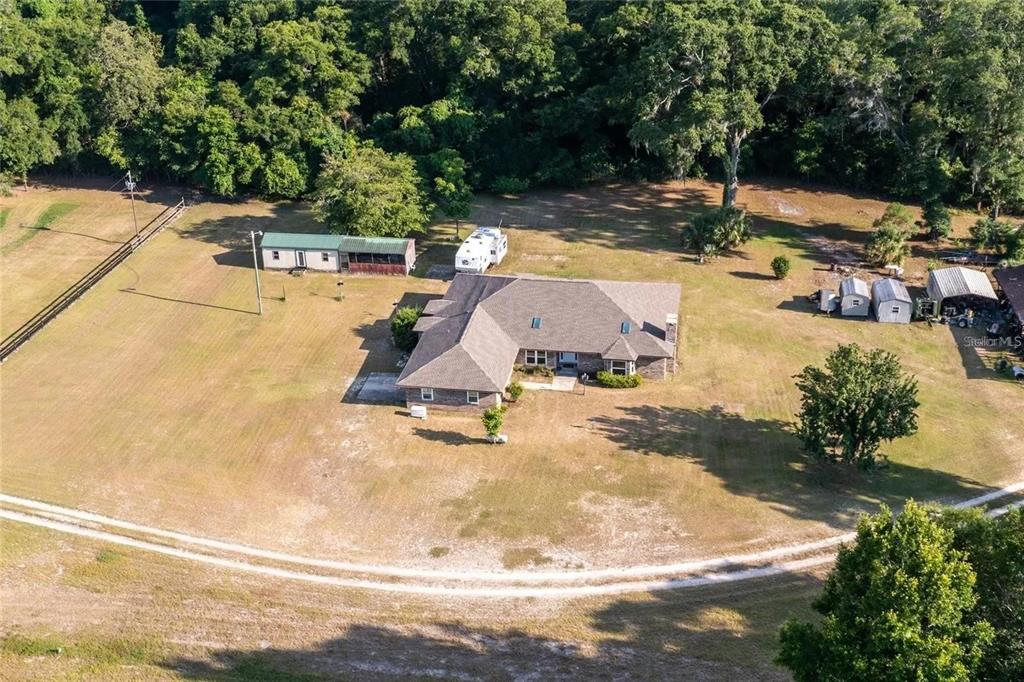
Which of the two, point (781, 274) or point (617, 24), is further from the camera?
point (617, 24)

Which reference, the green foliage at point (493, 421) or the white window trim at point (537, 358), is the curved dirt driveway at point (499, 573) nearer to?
the green foliage at point (493, 421)

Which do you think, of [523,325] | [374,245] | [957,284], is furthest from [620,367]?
[957,284]

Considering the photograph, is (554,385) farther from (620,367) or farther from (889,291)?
(889,291)

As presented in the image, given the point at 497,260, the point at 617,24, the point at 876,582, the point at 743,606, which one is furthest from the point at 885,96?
the point at 876,582

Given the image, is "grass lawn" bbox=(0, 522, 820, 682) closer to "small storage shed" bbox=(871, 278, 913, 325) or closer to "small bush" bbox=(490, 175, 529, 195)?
"small storage shed" bbox=(871, 278, 913, 325)

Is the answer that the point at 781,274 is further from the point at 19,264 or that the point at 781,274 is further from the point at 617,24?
the point at 19,264
